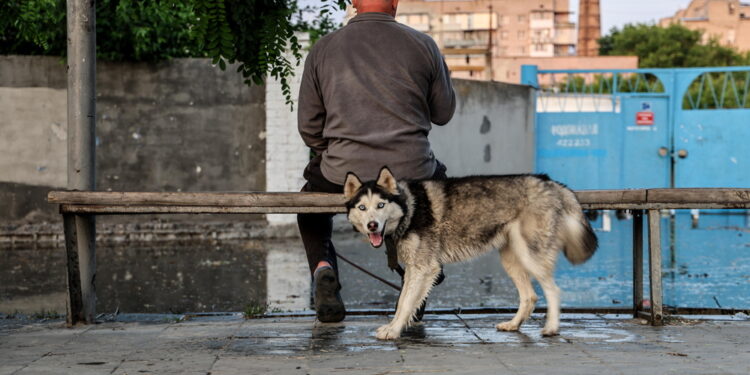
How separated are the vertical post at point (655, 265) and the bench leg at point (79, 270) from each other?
3412 millimetres

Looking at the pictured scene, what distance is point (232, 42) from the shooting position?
22.9 ft

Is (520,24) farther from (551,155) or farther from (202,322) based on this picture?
(202,322)

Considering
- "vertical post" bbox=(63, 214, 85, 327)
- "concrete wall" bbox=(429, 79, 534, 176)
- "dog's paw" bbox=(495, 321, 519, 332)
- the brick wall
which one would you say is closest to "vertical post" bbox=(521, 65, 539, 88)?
"concrete wall" bbox=(429, 79, 534, 176)

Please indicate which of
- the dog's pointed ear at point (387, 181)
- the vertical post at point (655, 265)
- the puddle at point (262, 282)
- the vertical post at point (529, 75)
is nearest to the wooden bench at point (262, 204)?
the vertical post at point (655, 265)

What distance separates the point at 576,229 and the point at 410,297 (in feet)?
3.28

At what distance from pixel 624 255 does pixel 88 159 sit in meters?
8.22

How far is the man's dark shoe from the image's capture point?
19.3 feet

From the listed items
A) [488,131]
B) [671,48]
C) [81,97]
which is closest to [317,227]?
[81,97]

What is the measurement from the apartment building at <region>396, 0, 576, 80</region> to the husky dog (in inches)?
4039

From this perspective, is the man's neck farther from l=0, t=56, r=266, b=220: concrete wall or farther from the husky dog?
l=0, t=56, r=266, b=220: concrete wall

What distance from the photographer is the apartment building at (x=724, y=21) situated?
3688 inches

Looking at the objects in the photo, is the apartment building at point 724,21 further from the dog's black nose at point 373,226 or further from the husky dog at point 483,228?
the dog's black nose at point 373,226

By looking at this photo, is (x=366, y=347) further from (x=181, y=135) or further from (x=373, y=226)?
(x=181, y=135)

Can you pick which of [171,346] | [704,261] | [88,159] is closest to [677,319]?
[171,346]
